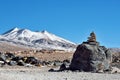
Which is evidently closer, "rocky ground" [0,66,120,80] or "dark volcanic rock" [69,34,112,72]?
"rocky ground" [0,66,120,80]

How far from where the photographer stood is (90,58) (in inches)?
1532

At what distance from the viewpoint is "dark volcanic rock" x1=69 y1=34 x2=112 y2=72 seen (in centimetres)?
3891

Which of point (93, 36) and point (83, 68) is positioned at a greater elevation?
point (93, 36)

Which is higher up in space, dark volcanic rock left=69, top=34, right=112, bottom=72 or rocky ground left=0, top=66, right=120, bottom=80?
dark volcanic rock left=69, top=34, right=112, bottom=72

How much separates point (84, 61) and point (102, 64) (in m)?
1.69

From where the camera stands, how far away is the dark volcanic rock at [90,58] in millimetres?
38906

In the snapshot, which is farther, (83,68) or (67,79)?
(83,68)

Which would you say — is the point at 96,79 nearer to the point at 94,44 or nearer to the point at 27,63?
the point at 94,44

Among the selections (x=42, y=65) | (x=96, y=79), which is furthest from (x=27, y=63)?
(x=96, y=79)

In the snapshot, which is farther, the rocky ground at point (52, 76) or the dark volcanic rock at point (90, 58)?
the dark volcanic rock at point (90, 58)

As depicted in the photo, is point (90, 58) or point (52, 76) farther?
point (90, 58)

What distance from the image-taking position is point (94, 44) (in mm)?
39875

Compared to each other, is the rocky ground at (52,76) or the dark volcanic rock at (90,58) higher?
the dark volcanic rock at (90,58)

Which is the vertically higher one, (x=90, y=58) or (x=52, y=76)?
(x=90, y=58)
